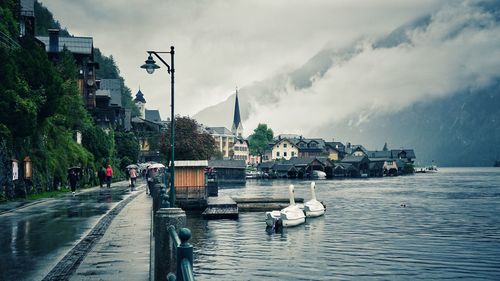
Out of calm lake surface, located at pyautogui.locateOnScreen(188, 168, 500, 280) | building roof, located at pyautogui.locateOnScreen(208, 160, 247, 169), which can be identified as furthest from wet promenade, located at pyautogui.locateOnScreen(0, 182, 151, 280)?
building roof, located at pyautogui.locateOnScreen(208, 160, 247, 169)

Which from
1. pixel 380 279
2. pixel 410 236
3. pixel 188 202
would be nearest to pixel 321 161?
pixel 188 202

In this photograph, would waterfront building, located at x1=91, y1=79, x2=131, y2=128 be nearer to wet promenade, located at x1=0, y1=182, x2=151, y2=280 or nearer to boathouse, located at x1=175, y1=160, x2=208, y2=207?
boathouse, located at x1=175, y1=160, x2=208, y2=207

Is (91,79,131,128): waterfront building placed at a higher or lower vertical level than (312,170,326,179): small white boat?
higher

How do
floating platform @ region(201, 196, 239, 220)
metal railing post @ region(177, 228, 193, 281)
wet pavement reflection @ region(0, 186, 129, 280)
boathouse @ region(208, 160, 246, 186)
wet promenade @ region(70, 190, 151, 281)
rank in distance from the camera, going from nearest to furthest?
metal railing post @ region(177, 228, 193, 281) < wet promenade @ region(70, 190, 151, 281) < wet pavement reflection @ region(0, 186, 129, 280) < floating platform @ region(201, 196, 239, 220) < boathouse @ region(208, 160, 246, 186)

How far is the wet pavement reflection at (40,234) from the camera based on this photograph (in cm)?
1454

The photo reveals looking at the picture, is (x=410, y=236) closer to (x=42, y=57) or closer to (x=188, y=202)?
(x=188, y=202)

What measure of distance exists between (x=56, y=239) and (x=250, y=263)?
869cm

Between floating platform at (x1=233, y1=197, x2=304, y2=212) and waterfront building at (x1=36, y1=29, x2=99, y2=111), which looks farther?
waterfront building at (x1=36, y1=29, x2=99, y2=111)

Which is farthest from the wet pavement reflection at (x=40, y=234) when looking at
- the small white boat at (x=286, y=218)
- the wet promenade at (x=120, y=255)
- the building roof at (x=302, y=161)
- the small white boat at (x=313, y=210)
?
the building roof at (x=302, y=161)

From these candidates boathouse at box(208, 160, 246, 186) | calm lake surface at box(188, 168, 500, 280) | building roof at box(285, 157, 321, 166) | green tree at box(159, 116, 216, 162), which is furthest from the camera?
building roof at box(285, 157, 321, 166)

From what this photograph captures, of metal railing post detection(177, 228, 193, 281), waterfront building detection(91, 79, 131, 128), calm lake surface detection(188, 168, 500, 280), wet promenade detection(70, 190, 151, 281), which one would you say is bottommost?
calm lake surface detection(188, 168, 500, 280)

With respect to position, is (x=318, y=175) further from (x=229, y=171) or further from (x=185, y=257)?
(x=185, y=257)

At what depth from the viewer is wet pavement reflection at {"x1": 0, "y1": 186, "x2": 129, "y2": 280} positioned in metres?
14.5

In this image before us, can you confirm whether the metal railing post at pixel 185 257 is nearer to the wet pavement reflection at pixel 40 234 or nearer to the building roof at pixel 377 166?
the wet pavement reflection at pixel 40 234
